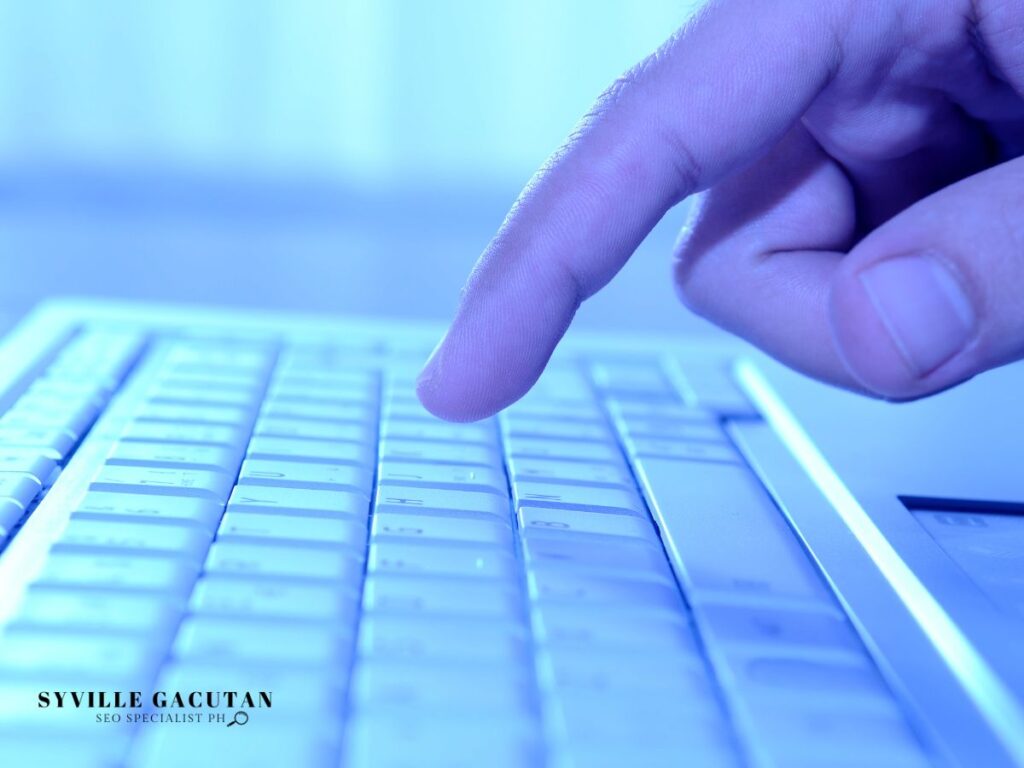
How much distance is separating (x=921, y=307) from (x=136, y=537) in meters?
0.29

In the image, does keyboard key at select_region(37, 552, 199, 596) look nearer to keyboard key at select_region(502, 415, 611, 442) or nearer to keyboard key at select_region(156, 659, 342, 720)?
keyboard key at select_region(156, 659, 342, 720)

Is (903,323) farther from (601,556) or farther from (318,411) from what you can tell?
(318,411)

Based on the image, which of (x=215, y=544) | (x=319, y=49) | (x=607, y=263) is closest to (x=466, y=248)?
(x=319, y=49)

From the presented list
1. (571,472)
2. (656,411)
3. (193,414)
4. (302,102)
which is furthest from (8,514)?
(302,102)

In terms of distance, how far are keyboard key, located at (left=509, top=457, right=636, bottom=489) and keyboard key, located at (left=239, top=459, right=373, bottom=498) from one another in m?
0.07

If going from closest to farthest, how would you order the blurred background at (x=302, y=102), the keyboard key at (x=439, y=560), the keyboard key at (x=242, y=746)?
the keyboard key at (x=242, y=746), the keyboard key at (x=439, y=560), the blurred background at (x=302, y=102)

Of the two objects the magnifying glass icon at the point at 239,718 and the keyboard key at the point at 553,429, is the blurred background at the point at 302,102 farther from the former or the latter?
the magnifying glass icon at the point at 239,718

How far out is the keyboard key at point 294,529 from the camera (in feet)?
1.40

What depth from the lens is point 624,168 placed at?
1.66 ft

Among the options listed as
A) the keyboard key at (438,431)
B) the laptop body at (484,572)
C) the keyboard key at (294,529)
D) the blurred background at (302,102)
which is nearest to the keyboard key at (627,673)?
the laptop body at (484,572)

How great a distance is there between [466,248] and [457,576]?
1.00m

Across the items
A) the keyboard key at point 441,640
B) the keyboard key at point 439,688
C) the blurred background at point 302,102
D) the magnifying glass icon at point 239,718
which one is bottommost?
the magnifying glass icon at point 239,718

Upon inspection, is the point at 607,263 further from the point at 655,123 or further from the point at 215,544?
the point at 215,544

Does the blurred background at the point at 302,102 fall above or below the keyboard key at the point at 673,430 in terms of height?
above
